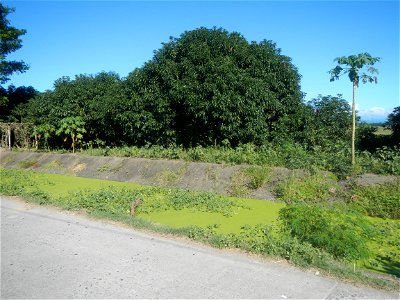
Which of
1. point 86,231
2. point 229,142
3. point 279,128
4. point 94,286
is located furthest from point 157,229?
point 279,128

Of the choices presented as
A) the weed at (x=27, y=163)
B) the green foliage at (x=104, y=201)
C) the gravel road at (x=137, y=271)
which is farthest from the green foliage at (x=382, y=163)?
the weed at (x=27, y=163)

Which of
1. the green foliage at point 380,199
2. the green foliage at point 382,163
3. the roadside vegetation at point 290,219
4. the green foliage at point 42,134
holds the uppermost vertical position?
the green foliage at point 42,134

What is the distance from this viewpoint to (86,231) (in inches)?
239

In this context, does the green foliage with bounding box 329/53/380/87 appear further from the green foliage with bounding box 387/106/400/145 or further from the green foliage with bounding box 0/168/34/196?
the green foliage with bounding box 0/168/34/196

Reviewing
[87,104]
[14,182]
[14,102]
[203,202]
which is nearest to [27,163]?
[87,104]

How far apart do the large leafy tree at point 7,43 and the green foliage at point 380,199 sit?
853 inches

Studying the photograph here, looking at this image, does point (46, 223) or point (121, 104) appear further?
point (121, 104)

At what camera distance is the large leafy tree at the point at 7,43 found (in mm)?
21219

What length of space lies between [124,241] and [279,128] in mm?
8031

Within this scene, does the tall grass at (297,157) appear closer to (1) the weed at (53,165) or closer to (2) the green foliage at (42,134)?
(1) the weed at (53,165)

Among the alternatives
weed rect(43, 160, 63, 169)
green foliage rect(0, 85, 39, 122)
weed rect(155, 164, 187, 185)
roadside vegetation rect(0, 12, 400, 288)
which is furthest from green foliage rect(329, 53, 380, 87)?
green foliage rect(0, 85, 39, 122)

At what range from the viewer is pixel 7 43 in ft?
70.1

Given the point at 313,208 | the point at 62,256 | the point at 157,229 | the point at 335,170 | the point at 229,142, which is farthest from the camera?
the point at 229,142

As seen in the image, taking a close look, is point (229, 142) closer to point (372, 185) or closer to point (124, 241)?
point (372, 185)
